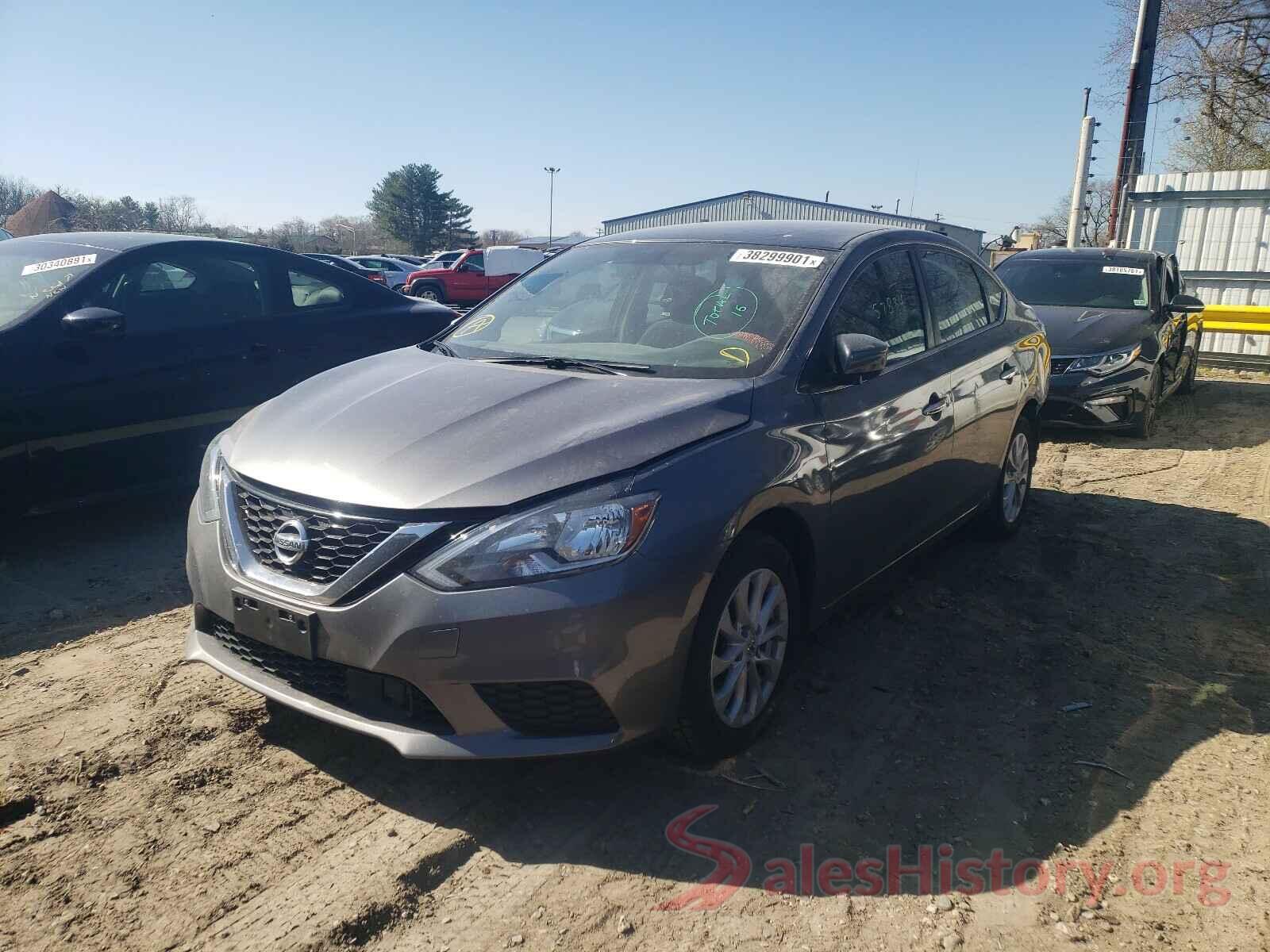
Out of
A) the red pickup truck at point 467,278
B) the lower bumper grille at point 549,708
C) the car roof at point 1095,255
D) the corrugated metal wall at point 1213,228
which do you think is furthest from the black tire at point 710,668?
the red pickup truck at point 467,278

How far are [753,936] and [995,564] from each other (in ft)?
11.4

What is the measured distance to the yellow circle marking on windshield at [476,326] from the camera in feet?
14.0

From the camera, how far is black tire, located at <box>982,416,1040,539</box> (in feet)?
17.9

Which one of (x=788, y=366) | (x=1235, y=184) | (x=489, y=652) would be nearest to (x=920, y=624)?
(x=788, y=366)

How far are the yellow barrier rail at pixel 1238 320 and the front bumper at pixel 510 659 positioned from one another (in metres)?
13.5

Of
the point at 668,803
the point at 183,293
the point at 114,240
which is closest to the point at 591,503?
the point at 668,803

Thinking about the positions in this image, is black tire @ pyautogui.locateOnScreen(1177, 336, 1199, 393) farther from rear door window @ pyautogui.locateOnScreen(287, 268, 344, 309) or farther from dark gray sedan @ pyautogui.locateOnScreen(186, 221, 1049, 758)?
rear door window @ pyautogui.locateOnScreen(287, 268, 344, 309)

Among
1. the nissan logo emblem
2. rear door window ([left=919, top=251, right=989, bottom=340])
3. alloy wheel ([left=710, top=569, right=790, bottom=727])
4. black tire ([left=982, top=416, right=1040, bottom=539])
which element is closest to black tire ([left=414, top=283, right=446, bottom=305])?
black tire ([left=982, top=416, right=1040, bottom=539])

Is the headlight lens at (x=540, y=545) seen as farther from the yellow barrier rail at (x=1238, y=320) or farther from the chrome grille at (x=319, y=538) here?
the yellow barrier rail at (x=1238, y=320)

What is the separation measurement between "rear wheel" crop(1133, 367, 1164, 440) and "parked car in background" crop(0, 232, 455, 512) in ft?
22.9

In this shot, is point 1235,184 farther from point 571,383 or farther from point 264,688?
point 264,688

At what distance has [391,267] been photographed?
3794 cm

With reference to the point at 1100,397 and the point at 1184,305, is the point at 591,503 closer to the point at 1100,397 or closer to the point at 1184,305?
the point at 1100,397

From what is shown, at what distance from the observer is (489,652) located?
2.52 meters
